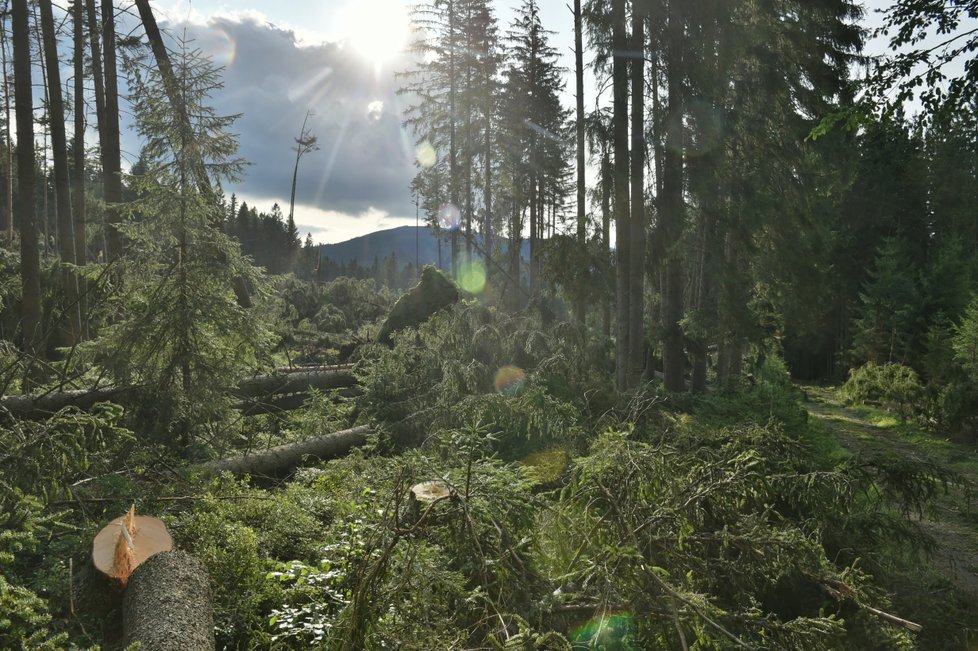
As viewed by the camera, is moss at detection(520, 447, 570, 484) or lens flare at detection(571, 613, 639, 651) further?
moss at detection(520, 447, 570, 484)

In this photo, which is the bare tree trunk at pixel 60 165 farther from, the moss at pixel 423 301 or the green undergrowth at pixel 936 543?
the green undergrowth at pixel 936 543

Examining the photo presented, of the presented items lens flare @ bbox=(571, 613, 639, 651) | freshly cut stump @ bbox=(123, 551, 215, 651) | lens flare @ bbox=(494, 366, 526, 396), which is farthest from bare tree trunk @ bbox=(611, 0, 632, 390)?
freshly cut stump @ bbox=(123, 551, 215, 651)

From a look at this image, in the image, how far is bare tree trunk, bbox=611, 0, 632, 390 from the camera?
10875mm

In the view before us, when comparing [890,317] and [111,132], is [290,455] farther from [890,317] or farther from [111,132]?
[890,317]

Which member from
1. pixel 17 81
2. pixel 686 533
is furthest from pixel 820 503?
pixel 17 81

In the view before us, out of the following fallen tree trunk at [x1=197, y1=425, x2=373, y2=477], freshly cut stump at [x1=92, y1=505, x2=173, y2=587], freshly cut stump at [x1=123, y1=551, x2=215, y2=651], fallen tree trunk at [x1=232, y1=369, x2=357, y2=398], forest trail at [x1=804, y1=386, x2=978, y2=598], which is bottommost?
forest trail at [x1=804, y1=386, x2=978, y2=598]

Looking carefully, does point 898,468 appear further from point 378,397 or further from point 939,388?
point 939,388

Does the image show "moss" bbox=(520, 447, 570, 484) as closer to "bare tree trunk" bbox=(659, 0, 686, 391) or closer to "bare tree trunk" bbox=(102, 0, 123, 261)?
"bare tree trunk" bbox=(659, 0, 686, 391)

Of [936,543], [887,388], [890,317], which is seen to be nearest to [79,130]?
[936,543]

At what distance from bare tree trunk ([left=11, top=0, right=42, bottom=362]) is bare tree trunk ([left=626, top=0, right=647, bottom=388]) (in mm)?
10245

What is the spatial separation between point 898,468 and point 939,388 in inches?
537

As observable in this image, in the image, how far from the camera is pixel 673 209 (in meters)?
12.8

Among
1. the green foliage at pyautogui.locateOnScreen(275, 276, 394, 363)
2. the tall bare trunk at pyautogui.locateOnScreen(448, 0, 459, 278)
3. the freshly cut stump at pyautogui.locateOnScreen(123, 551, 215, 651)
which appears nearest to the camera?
the freshly cut stump at pyautogui.locateOnScreen(123, 551, 215, 651)

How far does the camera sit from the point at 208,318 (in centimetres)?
660
